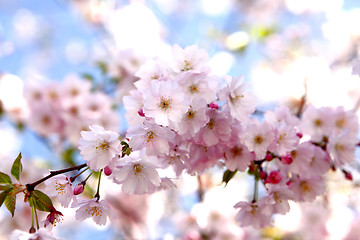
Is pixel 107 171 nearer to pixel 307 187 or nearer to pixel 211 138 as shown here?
pixel 211 138

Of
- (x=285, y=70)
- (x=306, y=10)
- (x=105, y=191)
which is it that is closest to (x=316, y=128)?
(x=285, y=70)

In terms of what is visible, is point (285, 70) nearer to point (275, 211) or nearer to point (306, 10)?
point (306, 10)

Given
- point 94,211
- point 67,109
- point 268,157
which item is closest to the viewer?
point 94,211

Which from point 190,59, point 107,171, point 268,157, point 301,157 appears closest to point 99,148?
point 107,171

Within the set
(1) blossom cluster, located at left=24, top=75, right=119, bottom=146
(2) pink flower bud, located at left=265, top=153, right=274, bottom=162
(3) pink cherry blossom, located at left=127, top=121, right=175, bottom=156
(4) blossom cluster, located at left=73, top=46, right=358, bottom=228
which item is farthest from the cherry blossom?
(1) blossom cluster, located at left=24, top=75, right=119, bottom=146

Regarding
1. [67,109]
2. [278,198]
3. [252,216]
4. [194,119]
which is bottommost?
[67,109]

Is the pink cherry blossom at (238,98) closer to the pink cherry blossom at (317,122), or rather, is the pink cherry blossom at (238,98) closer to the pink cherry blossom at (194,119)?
the pink cherry blossom at (194,119)
